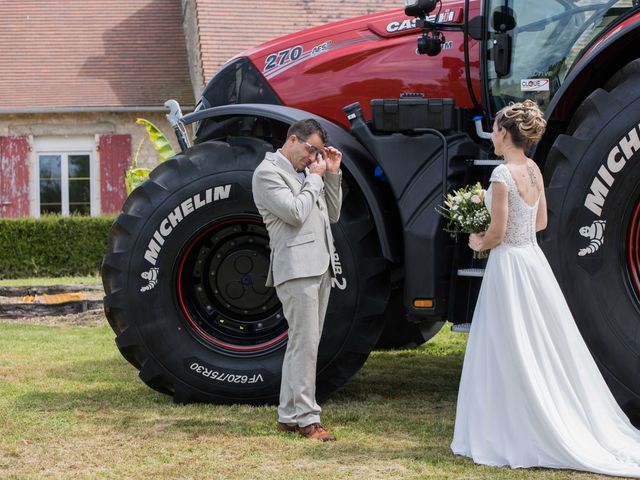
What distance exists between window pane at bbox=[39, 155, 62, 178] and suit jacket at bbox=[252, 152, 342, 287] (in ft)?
55.9

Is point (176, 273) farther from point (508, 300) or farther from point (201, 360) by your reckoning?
point (508, 300)

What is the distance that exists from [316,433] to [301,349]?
0.45 m

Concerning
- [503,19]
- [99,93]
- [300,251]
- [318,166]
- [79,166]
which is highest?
[99,93]

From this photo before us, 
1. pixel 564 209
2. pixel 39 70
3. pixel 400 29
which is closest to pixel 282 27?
pixel 39 70

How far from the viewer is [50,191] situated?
22125 millimetres

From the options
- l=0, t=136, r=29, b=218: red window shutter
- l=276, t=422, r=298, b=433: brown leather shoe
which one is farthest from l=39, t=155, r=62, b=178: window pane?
l=276, t=422, r=298, b=433: brown leather shoe

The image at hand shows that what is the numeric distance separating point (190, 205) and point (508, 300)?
86.9 inches

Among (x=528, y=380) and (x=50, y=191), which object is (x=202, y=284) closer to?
(x=528, y=380)

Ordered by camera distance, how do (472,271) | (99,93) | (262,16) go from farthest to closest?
(262,16) < (99,93) < (472,271)

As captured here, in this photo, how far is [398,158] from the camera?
6316 mm

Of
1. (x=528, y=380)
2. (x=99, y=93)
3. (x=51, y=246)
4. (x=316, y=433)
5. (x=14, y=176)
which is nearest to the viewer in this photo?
(x=528, y=380)

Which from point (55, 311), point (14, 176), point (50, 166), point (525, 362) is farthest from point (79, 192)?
point (525, 362)

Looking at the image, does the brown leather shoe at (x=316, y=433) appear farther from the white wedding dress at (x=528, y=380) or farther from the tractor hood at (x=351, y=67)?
the tractor hood at (x=351, y=67)

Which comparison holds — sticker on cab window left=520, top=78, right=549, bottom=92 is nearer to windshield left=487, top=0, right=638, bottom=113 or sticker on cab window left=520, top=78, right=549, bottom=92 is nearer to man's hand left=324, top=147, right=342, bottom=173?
windshield left=487, top=0, right=638, bottom=113
